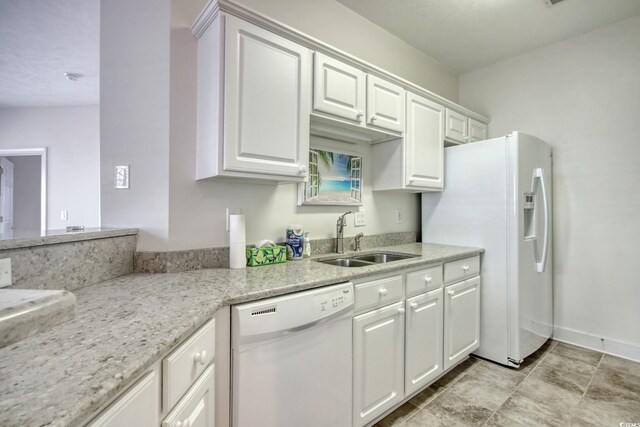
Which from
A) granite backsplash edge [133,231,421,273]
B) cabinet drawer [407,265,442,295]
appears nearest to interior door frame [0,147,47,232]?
granite backsplash edge [133,231,421,273]

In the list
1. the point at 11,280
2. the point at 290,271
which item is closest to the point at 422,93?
the point at 290,271

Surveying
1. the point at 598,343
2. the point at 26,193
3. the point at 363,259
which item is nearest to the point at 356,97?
the point at 363,259

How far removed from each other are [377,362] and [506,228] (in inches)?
57.2

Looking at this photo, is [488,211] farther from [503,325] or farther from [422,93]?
[422,93]

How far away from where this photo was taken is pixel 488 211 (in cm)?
237

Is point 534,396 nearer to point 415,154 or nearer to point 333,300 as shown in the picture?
point 333,300

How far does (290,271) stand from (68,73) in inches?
144

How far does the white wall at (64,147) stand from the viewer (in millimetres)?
4180

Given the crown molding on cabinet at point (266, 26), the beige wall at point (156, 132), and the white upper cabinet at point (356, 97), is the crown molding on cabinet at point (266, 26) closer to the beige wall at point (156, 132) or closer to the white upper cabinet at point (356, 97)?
the white upper cabinet at point (356, 97)

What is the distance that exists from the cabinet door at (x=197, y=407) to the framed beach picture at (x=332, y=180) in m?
1.24

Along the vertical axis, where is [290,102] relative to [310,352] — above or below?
above

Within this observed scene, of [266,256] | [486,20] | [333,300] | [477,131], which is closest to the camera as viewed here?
[333,300]

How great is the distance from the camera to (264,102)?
4.95 ft

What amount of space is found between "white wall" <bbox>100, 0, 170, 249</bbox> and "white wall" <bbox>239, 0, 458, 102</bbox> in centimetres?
59
